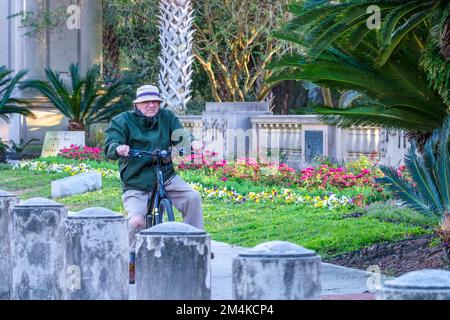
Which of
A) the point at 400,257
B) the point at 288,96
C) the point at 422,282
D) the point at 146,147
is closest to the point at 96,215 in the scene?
the point at 146,147

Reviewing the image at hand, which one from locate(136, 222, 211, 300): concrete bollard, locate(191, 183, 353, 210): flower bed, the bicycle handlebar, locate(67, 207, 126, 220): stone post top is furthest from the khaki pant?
locate(191, 183, 353, 210): flower bed

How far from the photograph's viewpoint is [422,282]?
18.7ft

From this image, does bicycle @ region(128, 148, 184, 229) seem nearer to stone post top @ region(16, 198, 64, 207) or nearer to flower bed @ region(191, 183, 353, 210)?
stone post top @ region(16, 198, 64, 207)

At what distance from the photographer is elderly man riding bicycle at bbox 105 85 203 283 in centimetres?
1076

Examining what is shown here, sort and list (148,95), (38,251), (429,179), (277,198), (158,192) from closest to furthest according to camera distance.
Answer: (38,251) → (158,192) → (148,95) → (429,179) → (277,198)

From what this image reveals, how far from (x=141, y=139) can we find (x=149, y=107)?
0.30m

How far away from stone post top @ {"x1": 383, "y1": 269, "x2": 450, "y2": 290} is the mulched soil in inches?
207

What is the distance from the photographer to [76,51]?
34438 mm

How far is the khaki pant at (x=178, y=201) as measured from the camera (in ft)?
35.2

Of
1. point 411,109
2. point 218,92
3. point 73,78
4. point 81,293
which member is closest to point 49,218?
point 81,293

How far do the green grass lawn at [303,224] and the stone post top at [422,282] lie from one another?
6.84 meters

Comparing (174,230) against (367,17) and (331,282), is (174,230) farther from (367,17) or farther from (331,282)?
(367,17)

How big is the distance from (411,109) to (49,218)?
16.1ft
